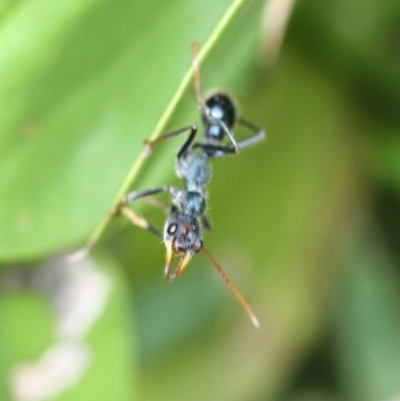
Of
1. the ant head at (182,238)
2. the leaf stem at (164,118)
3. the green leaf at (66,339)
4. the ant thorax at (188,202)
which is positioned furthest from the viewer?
the ant thorax at (188,202)

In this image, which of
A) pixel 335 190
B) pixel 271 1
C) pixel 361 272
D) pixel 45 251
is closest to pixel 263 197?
pixel 335 190

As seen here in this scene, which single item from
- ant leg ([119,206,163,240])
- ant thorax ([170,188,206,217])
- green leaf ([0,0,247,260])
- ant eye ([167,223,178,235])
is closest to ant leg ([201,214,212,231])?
ant thorax ([170,188,206,217])

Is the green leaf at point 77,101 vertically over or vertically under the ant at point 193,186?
over

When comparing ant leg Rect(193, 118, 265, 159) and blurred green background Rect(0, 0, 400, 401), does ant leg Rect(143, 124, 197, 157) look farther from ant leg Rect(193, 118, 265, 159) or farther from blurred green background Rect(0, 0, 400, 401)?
ant leg Rect(193, 118, 265, 159)

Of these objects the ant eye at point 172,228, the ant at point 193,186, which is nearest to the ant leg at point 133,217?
the ant at point 193,186

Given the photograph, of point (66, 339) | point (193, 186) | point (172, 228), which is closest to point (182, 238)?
point (172, 228)

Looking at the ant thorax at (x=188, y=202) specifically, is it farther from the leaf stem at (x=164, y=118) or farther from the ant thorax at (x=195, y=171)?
the leaf stem at (x=164, y=118)

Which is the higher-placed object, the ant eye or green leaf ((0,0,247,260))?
green leaf ((0,0,247,260))

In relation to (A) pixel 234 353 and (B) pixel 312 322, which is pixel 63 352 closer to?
(A) pixel 234 353
